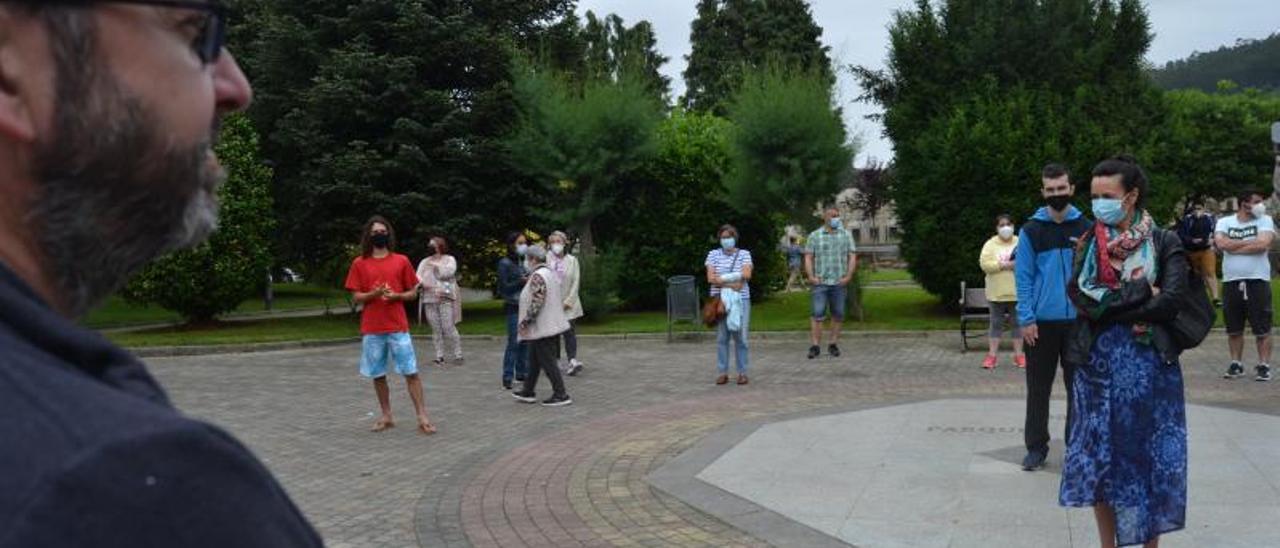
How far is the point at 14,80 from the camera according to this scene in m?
0.82

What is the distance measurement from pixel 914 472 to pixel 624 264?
51.4 ft

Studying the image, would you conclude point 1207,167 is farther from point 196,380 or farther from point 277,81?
point 196,380

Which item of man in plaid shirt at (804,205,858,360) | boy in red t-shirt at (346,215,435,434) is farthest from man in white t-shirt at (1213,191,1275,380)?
boy in red t-shirt at (346,215,435,434)

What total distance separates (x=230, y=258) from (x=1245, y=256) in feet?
61.6

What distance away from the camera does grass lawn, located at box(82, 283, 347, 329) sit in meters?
25.8

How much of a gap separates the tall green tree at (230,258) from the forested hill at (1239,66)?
13006 centimetres

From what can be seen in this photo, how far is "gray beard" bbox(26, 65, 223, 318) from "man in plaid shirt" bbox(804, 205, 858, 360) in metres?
13.4

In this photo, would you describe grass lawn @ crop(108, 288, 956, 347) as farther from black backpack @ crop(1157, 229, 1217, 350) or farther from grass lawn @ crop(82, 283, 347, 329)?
black backpack @ crop(1157, 229, 1217, 350)

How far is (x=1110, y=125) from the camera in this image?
17.9 metres

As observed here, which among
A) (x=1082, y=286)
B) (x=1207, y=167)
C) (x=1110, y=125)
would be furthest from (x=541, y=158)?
(x=1207, y=167)

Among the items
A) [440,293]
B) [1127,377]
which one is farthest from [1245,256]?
[440,293]

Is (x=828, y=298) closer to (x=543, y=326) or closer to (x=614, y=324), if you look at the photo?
(x=543, y=326)

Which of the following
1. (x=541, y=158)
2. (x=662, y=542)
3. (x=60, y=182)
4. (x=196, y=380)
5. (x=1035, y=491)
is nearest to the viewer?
(x=60, y=182)

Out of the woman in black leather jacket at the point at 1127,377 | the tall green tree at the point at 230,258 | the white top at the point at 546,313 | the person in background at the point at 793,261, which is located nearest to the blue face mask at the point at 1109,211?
the woman in black leather jacket at the point at 1127,377
